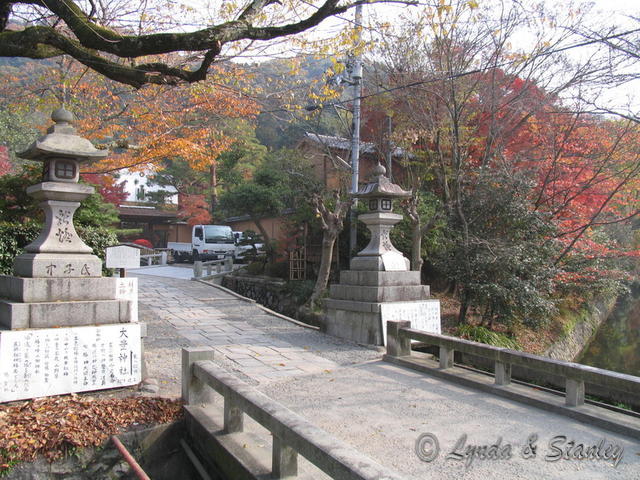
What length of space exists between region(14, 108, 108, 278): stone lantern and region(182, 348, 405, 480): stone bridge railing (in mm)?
1982

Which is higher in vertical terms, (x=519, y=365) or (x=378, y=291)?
(x=378, y=291)

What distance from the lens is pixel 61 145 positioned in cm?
602

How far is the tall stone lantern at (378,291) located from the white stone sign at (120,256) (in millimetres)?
4366

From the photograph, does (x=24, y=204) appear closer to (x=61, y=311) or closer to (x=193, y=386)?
(x=61, y=311)

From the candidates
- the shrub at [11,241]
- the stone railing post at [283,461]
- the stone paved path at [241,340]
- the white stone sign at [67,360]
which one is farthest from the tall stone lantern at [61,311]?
the shrub at [11,241]

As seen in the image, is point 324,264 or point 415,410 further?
point 324,264

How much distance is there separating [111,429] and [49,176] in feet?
11.0

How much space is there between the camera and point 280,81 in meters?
11.6

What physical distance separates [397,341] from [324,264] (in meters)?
7.06

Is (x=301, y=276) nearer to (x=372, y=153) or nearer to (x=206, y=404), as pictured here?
(x=372, y=153)

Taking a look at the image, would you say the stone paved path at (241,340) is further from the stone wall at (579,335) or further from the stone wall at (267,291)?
the stone wall at (579,335)

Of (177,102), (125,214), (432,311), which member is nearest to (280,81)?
(177,102)

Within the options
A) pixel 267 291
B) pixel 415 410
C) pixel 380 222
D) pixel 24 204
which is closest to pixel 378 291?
pixel 380 222

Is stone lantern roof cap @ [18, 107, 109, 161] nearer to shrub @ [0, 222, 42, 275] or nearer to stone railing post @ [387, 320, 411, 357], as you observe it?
shrub @ [0, 222, 42, 275]
